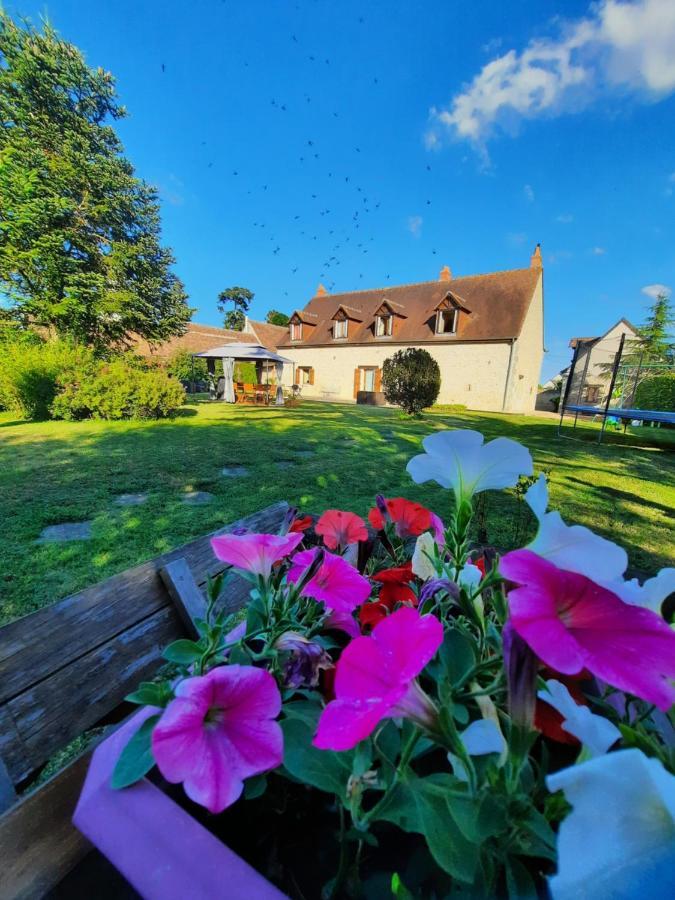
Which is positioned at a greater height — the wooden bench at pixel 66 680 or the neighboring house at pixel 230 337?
the neighboring house at pixel 230 337

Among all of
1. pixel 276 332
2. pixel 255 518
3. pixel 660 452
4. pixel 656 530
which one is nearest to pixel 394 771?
pixel 255 518

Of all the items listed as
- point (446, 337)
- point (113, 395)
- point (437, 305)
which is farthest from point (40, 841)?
point (437, 305)

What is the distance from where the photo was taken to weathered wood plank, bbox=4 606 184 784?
58 centimetres

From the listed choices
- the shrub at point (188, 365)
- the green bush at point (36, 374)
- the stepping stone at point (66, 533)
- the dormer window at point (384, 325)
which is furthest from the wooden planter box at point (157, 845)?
the dormer window at point (384, 325)

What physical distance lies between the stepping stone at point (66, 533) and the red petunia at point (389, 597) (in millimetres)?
2677

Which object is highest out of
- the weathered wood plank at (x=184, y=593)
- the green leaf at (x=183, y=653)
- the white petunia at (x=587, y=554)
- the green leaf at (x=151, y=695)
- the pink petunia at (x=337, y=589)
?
the white petunia at (x=587, y=554)

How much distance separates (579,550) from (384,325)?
18.4 m

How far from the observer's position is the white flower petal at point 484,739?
0.28 metres

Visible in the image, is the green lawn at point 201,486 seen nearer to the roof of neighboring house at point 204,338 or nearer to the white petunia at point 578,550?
the white petunia at point 578,550

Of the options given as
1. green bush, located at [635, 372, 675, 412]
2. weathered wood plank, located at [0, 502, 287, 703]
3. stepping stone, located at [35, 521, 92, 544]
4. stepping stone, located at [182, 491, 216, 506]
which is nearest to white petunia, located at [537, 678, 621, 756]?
weathered wood plank, located at [0, 502, 287, 703]

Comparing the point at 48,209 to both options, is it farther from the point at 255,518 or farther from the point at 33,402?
the point at 255,518

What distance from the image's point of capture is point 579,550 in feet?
1.01

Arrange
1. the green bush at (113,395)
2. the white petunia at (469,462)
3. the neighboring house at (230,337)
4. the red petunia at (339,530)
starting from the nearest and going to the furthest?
the white petunia at (469,462) → the red petunia at (339,530) → the green bush at (113,395) → the neighboring house at (230,337)

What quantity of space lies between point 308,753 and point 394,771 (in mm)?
72
